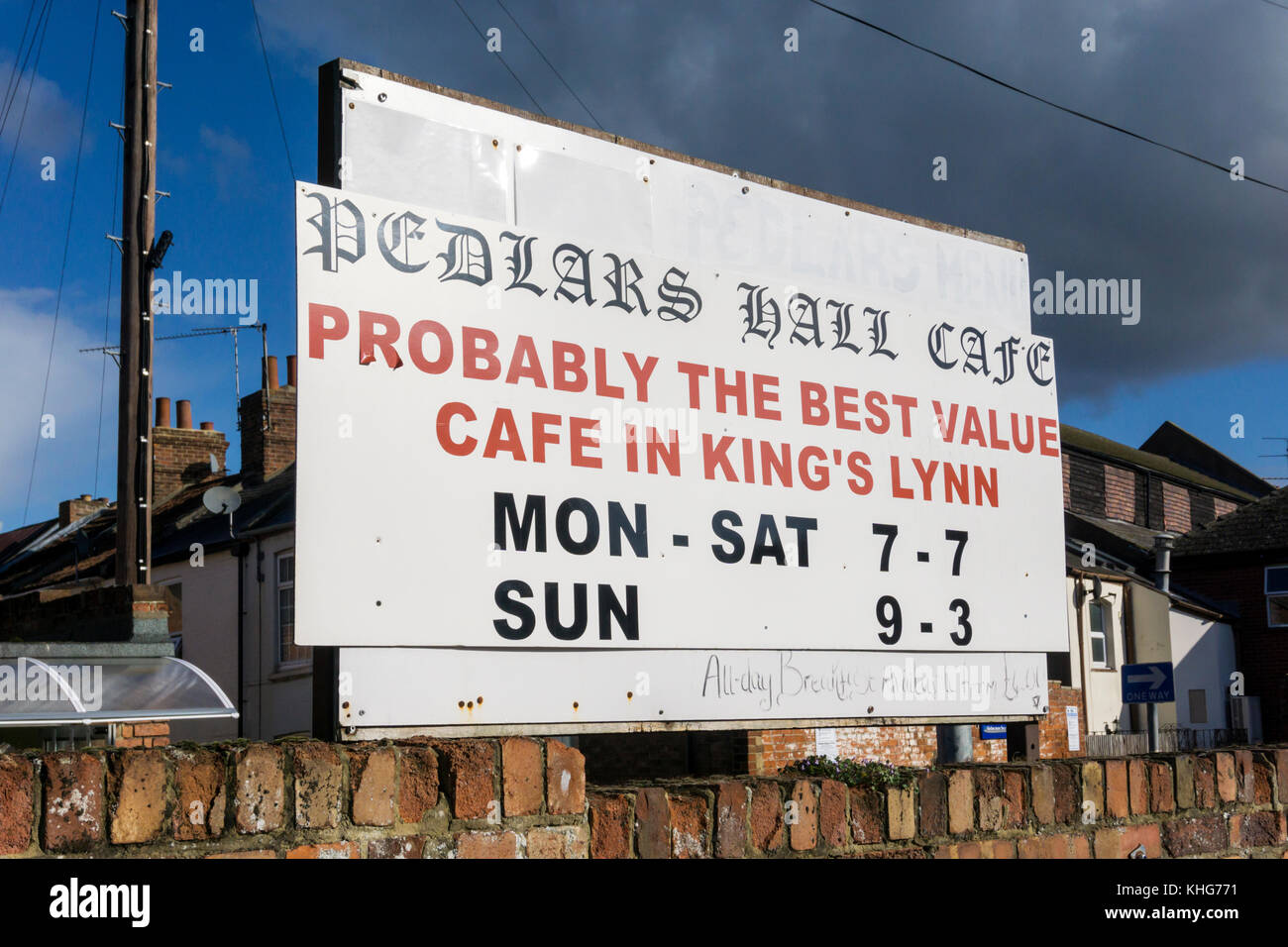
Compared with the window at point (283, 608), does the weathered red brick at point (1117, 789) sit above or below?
below

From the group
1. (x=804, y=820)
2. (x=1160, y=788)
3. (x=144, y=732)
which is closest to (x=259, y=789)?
(x=804, y=820)

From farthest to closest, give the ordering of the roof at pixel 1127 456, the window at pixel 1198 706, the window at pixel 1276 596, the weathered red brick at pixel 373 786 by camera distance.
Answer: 1. the roof at pixel 1127 456
2. the window at pixel 1276 596
3. the window at pixel 1198 706
4. the weathered red brick at pixel 373 786

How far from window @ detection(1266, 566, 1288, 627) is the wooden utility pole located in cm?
2713

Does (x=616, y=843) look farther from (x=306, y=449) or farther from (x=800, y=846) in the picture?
(x=306, y=449)

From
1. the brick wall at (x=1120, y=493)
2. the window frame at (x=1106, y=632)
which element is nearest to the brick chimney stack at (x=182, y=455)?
the window frame at (x=1106, y=632)

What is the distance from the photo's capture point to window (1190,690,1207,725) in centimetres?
3059

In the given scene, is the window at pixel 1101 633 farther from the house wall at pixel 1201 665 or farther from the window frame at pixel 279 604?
the window frame at pixel 279 604

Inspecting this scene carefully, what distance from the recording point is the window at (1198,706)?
100 ft

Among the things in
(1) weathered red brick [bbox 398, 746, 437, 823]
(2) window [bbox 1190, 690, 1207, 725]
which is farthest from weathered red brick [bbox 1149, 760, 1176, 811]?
(2) window [bbox 1190, 690, 1207, 725]

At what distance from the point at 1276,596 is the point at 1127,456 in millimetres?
10181

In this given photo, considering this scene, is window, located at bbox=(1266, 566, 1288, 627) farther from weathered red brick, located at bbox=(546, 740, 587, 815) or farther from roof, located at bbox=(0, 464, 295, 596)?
weathered red brick, located at bbox=(546, 740, 587, 815)

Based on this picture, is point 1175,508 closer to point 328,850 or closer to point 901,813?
point 901,813

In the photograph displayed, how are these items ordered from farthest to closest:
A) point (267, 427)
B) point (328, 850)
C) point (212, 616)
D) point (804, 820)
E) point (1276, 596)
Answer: point (1276, 596) < point (267, 427) < point (212, 616) < point (804, 820) < point (328, 850)

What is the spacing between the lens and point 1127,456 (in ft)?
136
